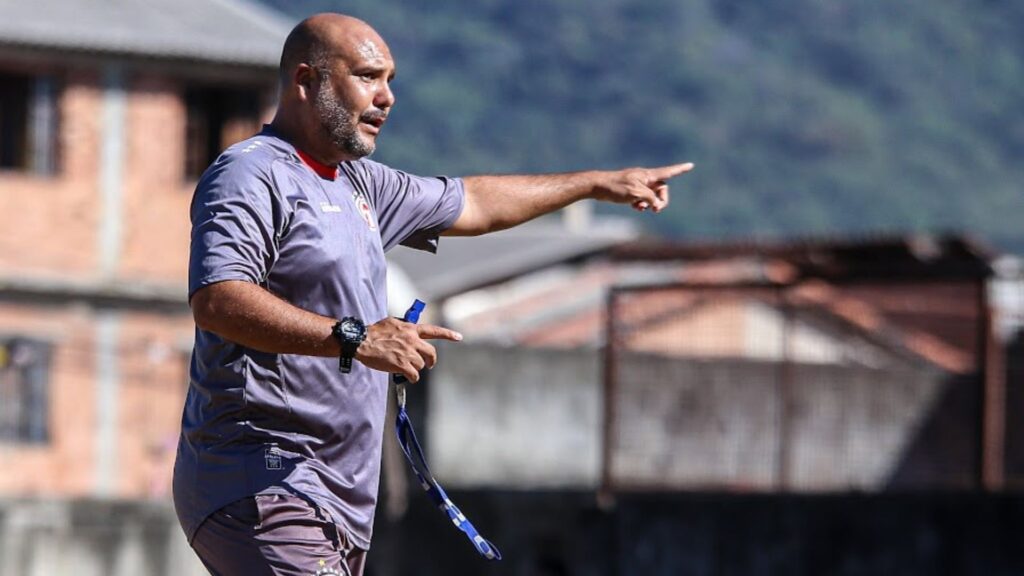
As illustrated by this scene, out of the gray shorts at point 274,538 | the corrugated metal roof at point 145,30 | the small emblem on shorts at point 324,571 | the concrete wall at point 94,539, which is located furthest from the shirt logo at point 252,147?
the corrugated metal roof at point 145,30

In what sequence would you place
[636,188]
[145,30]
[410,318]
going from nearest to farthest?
[410,318] → [636,188] → [145,30]

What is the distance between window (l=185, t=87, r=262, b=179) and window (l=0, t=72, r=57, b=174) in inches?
78.9

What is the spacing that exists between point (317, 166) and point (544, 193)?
0.90 meters

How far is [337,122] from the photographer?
6.11 meters

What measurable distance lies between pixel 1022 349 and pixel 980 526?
145cm

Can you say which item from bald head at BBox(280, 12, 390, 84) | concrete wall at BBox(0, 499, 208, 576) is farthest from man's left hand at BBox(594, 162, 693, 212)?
concrete wall at BBox(0, 499, 208, 576)

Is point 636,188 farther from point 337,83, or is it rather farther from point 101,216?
point 101,216

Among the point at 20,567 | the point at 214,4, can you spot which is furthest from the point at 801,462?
the point at 214,4

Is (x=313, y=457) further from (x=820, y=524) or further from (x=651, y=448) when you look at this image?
(x=651, y=448)

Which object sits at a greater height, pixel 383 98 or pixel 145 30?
pixel 145 30

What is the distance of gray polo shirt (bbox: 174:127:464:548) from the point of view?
592 cm

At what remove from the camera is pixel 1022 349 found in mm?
14414

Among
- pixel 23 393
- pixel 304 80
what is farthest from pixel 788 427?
pixel 23 393

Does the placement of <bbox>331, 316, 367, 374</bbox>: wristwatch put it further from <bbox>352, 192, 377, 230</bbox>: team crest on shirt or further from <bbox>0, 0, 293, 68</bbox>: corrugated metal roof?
<bbox>0, 0, 293, 68</bbox>: corrugated metal roof
